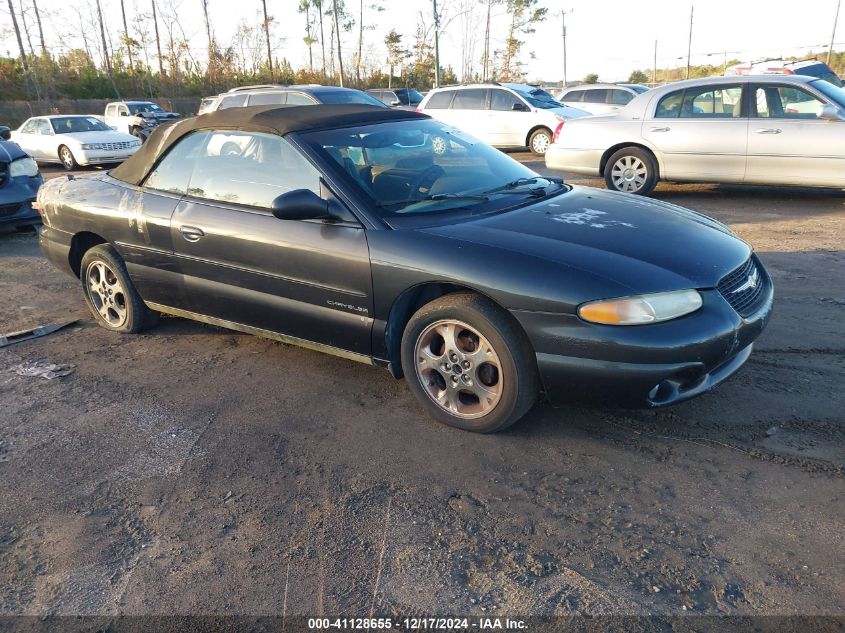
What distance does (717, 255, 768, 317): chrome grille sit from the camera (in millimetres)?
3160

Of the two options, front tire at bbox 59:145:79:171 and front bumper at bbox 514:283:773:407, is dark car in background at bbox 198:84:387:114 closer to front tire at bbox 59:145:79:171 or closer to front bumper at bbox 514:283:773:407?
front tire at bbox 59:145:79:171

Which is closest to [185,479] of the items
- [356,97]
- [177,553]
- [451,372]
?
[177,553]

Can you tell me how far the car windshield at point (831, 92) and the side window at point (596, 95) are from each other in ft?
35.6

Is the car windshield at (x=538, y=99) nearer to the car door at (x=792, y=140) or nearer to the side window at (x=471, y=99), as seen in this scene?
the side window at (x=471, y=99)

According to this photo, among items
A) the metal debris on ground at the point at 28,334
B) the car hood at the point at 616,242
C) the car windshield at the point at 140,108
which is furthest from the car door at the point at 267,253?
the car windshield at the point at 140,108

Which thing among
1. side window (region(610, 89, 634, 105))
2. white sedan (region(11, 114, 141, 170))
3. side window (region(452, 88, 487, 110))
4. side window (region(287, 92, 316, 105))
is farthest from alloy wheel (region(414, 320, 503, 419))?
side window (region(610, 89, 634, 105))

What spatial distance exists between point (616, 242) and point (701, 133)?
20.5 ft

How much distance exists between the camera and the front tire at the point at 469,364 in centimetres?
308

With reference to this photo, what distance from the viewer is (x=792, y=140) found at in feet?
26.5

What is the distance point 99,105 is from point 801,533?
1372 inches

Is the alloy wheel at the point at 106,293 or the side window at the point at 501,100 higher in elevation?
the side window at the point at 501,100

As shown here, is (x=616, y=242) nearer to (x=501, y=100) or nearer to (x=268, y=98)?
(x=268, y=98)

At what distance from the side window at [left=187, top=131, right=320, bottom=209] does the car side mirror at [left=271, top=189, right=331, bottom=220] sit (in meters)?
0.17

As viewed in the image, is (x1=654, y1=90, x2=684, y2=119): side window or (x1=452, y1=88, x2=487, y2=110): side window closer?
(x1=654, y1=90, x2=684, y2=119): side window
